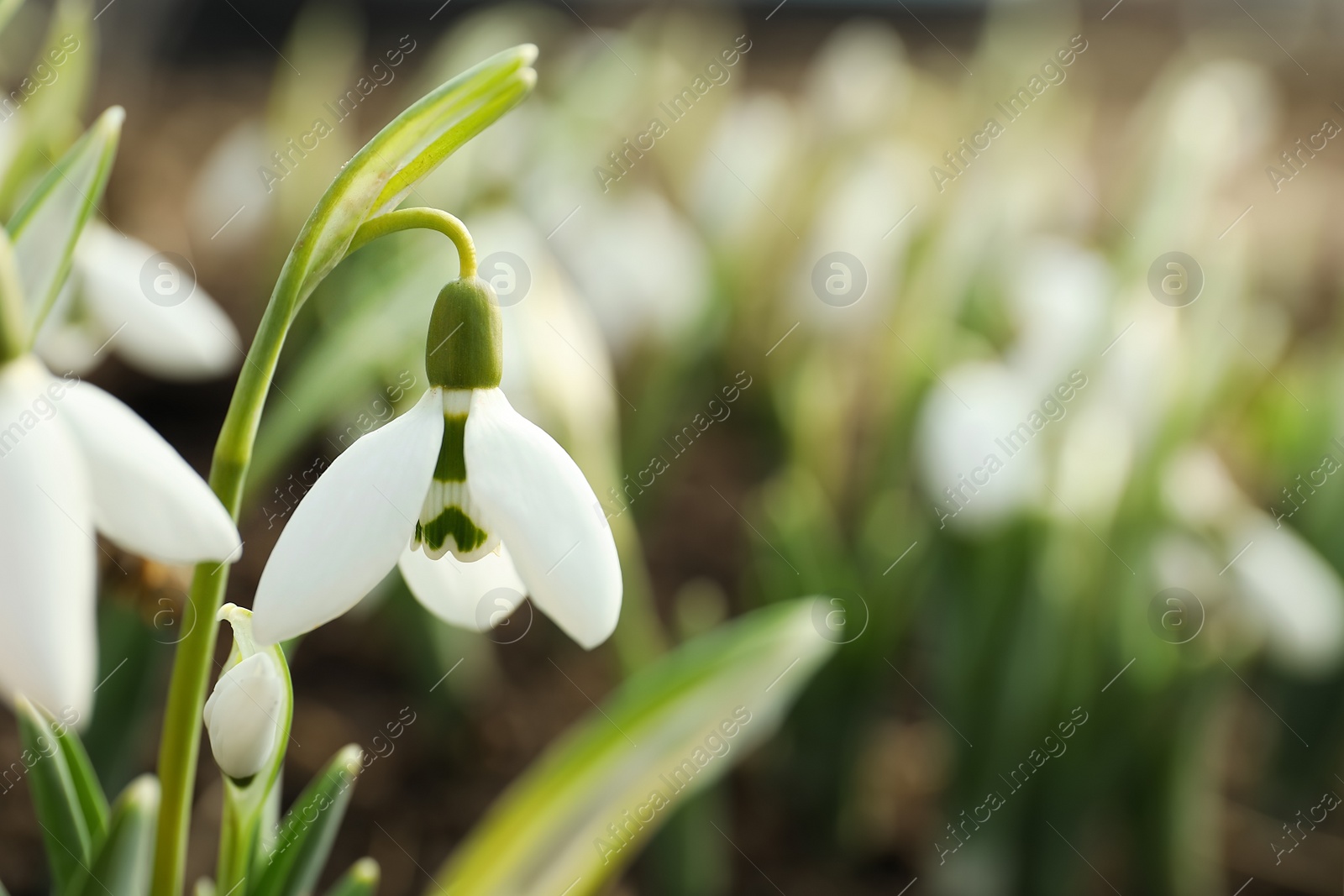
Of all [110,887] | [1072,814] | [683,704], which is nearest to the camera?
[110,887]

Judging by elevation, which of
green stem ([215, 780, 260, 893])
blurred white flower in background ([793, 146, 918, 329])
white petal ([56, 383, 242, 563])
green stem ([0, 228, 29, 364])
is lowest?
blurred white flower in background ([793, 146, 918, 329])

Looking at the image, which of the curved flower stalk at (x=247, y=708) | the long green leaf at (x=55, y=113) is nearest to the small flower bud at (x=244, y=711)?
the curved flower stalk at (x=247, y=708)

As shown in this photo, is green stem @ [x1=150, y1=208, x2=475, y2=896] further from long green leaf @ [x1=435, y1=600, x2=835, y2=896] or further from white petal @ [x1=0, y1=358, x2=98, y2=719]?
long green leaf @ [x1=435, y1=600, x2=835, y2=896]

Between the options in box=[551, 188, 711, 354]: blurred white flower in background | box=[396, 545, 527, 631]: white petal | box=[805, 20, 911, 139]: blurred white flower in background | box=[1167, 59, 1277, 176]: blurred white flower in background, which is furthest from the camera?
box=[805, 20, 911, 139]: blurred white flower in background

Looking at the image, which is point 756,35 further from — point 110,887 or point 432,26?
point 110,887

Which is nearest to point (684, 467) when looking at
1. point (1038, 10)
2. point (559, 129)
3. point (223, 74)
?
point (559, 129)

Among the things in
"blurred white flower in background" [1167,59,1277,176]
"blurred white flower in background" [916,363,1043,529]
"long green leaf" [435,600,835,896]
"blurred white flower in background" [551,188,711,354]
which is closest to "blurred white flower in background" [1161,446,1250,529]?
"blurred white flower in background" [916,363,1043,529]

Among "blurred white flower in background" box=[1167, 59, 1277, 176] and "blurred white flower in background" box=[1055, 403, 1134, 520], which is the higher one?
"blurred white flower in background" box=[1167, 59, 1277, 176]

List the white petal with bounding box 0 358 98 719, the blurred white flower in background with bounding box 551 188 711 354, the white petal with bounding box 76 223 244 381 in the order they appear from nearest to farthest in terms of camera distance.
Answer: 1. the white petal with bounding box 0 358 98 719
2. the white petal with bounding box 76 223 244 381
3. the blurred white flower in background with bounding box 551 188 711 354
